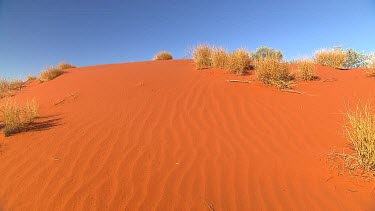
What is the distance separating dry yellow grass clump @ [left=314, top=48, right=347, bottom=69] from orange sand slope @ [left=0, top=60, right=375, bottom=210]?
4356mm

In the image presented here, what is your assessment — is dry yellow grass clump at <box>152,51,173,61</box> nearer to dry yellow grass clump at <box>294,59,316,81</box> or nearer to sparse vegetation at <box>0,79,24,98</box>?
sparse vegetation at <box>0,79,24,98</box>

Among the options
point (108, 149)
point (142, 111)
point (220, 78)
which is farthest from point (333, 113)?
point (108, 149)

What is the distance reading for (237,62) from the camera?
29.8 ft

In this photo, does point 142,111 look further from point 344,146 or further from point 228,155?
point 344,146

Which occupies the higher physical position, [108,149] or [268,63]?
[268,63]

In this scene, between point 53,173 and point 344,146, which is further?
point 344,146

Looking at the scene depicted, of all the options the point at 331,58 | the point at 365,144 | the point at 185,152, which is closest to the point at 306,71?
the point at 331,58

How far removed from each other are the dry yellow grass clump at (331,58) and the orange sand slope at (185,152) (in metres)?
4.36

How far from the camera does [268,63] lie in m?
7.98

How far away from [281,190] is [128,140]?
8.43 ft

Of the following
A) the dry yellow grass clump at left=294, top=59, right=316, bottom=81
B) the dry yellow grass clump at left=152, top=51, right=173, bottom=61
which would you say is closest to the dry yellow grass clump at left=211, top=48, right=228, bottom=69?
the dry yellow grass clump at left=294, top=59, right=316, bottom=81

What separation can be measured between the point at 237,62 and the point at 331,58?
5053 millimetres

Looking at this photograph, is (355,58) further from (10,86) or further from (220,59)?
(10,86)

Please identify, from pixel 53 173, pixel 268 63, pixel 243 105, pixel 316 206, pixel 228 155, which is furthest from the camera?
pixel 268 63
